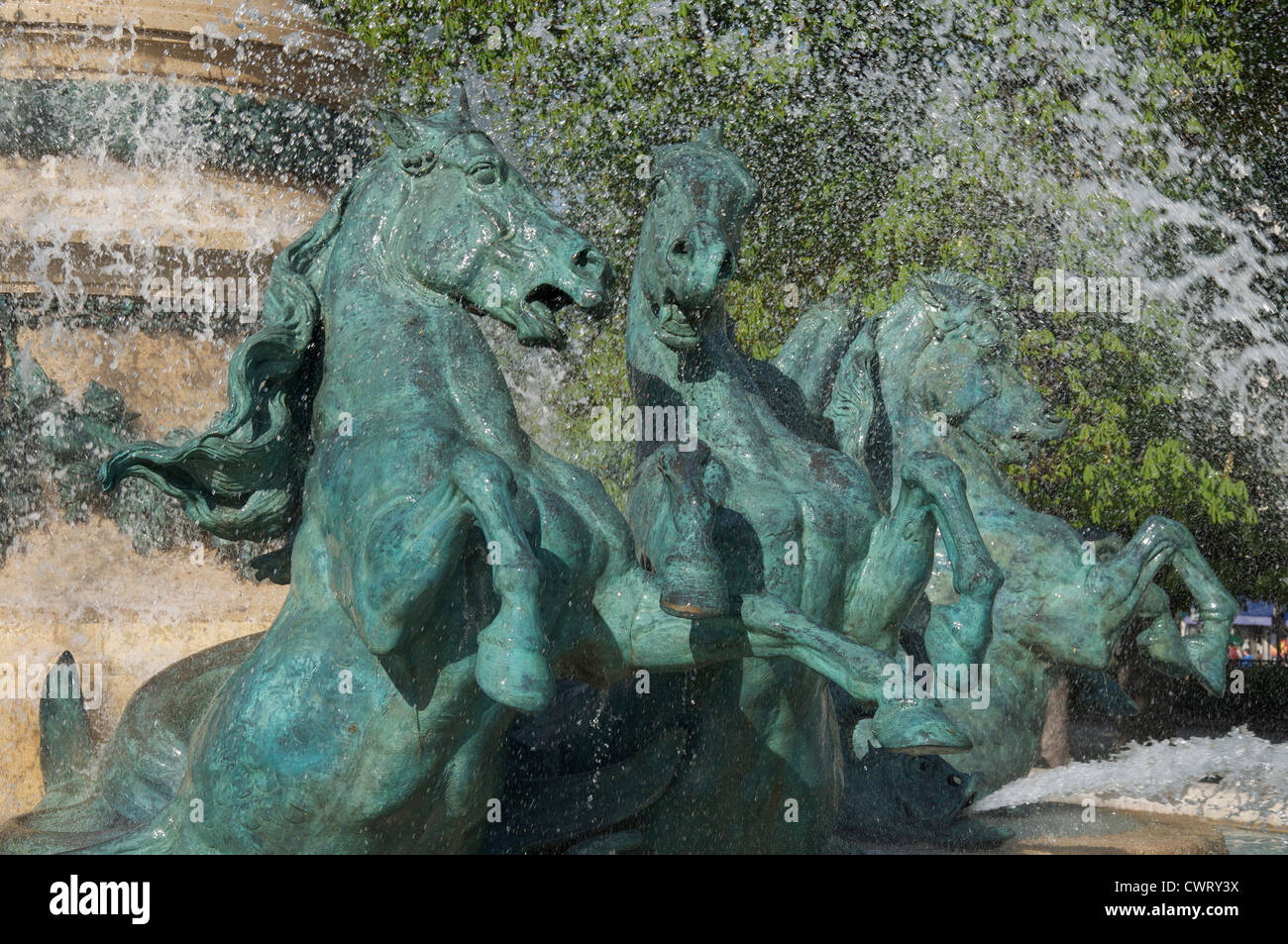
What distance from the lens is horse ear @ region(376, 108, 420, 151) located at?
3951mm

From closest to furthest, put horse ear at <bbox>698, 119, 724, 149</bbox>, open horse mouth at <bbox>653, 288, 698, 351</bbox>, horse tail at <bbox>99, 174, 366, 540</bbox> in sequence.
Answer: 1. horse tail at <bbox>99, 174, 366, 540</bbox>
2. open horse mouth at <bbox>653, 288, 698, 351</bbox>
3. horse ear at <bbox>698, 119, 724, 149</bbox>

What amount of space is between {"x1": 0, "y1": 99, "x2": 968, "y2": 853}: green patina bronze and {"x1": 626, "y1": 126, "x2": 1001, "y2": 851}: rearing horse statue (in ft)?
0.03

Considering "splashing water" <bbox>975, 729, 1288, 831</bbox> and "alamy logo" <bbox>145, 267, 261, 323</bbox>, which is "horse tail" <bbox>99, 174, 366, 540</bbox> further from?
"splashing water" <bbox>975, 729, 1288, 831</bbox>

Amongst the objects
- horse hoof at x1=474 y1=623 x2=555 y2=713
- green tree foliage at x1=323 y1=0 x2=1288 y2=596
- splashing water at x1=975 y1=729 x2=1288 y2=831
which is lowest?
splashing water at x1=975 y1=729 x2=1288 y2=831

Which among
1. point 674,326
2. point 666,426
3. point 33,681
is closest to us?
point 674,326

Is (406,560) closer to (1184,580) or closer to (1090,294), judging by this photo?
(1184,580)

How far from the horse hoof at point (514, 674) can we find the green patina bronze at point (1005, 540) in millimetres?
2359

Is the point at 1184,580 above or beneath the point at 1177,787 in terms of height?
above

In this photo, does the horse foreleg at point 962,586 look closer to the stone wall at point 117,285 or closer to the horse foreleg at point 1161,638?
the horse foreleg at point 1161,638

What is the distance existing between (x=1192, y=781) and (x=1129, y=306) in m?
4.74

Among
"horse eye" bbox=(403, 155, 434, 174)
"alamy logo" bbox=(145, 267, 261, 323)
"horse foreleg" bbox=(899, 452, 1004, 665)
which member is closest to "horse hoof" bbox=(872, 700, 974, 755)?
"horse foreleg" bbox=(899, 452, 1004, 665)

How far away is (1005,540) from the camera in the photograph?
18.3 ft

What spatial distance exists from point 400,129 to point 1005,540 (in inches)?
99.1

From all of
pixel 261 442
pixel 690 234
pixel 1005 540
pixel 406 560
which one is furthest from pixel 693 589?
pixel 1005 540
